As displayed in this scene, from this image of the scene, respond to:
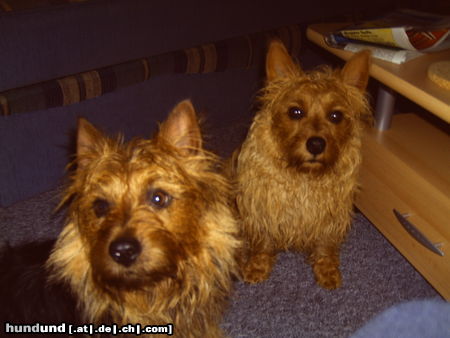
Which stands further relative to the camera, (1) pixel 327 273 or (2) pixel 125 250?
(1) pixel 327 273

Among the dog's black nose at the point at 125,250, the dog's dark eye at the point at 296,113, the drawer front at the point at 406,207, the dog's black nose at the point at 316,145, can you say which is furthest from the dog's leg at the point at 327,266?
the dog's black nose at the point at 125,250

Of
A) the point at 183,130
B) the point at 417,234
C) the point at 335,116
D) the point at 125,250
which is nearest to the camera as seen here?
the point at 125,250

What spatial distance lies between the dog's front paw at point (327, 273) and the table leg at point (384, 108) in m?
0.98

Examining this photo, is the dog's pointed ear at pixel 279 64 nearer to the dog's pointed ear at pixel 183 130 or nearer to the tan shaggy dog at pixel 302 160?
the tan shaggy dog at pixel 302 160

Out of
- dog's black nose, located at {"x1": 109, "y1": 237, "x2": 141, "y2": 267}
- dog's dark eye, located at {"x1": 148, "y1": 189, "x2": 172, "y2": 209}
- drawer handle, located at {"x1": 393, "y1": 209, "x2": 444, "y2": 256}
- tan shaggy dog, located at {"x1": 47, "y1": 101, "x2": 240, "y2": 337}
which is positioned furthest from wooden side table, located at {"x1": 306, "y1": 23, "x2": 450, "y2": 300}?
dog's black nose, located at {"x1": 109, "y1": 237, "x2": 141, "y2": 267}

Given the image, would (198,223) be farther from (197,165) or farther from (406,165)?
(406,165)

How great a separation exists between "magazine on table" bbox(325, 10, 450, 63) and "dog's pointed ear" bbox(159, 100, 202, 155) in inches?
55.8

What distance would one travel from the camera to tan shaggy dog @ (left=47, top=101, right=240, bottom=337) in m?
1.68

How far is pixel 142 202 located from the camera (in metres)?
1.78

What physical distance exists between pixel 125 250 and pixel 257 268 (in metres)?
1.31

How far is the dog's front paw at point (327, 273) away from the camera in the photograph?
2691 mm

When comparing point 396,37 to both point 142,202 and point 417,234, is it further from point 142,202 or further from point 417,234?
point 142,202

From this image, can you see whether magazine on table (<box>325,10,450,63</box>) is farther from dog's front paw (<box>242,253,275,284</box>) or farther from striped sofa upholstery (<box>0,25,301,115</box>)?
dog's front paw (<box>242,253,275,284</box>)

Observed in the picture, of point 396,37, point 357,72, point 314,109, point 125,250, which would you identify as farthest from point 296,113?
point 125,250
